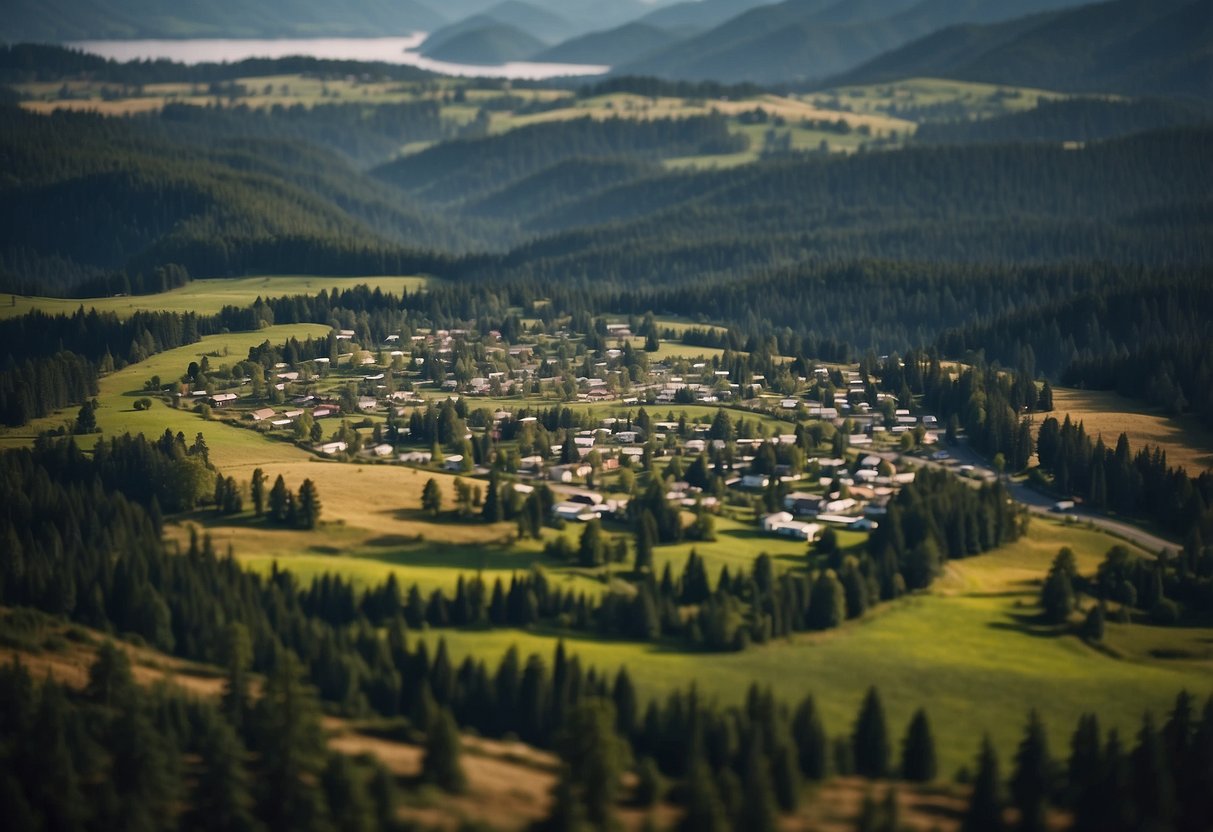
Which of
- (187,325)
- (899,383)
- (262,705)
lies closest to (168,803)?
(262,705)

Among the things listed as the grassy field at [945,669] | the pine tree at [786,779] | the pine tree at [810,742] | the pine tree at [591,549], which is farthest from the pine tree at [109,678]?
the pine tree at [591,549]

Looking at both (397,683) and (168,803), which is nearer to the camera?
(168,803)

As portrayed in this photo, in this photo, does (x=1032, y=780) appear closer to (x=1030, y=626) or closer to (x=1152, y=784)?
(x=1152, y=784)

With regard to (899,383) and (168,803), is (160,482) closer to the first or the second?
(168,803)

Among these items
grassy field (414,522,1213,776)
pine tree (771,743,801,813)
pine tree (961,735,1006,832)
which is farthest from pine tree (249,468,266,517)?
pine tree (961,735,1006,832)

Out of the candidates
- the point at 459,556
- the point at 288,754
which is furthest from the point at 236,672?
the point at 459,556

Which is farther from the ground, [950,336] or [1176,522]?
[950,336]

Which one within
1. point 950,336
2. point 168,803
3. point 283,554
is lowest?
point 168,803
